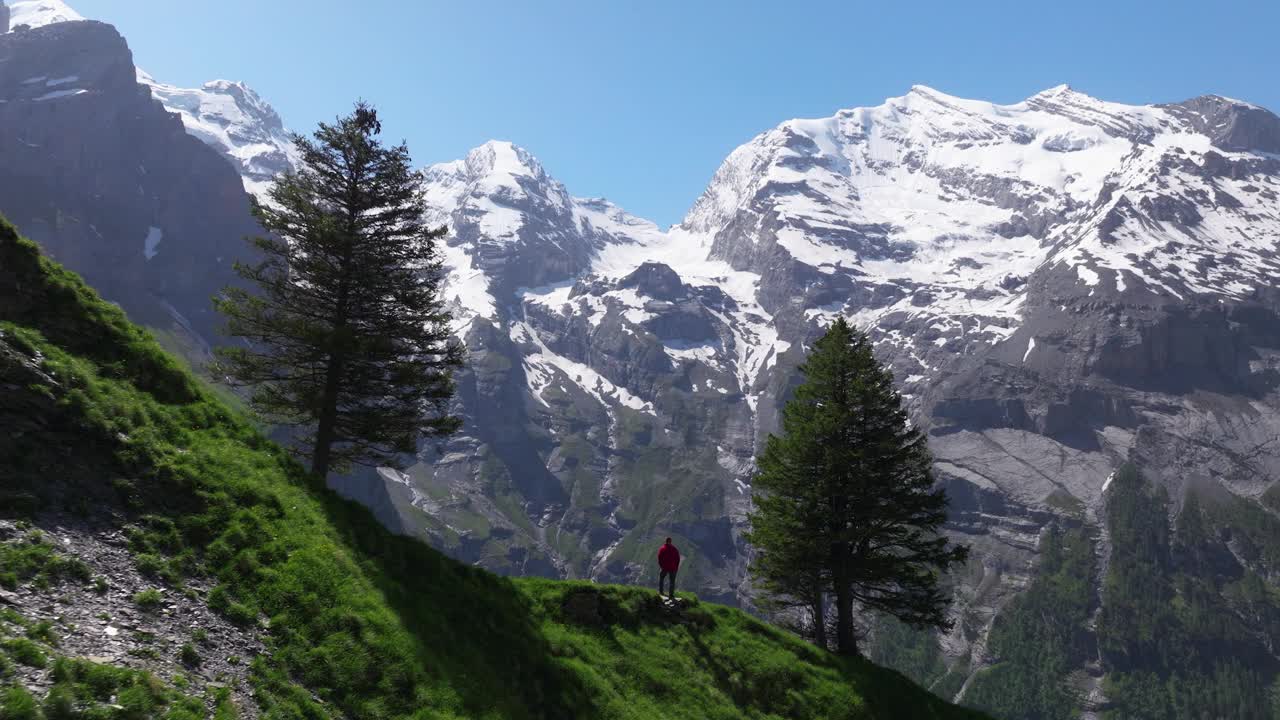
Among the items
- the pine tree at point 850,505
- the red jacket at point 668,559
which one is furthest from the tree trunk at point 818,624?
the red jacket at point 668,559

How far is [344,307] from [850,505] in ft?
73.4

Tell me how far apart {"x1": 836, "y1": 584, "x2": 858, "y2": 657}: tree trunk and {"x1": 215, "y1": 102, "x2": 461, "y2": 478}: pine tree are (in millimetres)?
18053

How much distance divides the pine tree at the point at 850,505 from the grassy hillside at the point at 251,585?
681 cm

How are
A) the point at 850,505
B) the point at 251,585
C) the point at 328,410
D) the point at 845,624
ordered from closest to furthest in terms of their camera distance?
the point at 251,585
the point at 328,410
the point at 845,624
the point at 850,505

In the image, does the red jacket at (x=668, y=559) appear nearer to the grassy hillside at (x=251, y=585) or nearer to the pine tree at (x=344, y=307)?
the grassy hillside at (x=251, y=585)

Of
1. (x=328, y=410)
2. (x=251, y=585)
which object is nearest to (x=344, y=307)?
(x=328, y=410)

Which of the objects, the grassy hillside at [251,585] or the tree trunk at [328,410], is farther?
the tree trunk at [328,410]

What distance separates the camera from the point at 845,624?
1192 inches

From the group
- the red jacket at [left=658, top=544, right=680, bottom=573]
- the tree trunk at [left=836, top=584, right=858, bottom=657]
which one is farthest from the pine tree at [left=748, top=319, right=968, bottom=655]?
the red jacket at [left=658, top=544, right=680, bottom=573]

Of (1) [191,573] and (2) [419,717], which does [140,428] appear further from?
(2) [419,717]

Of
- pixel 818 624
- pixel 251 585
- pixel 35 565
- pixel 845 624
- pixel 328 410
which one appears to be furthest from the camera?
pixel 818 624

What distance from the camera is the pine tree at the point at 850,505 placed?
30422 millimetres

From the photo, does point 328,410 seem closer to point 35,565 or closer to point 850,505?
point 35,565

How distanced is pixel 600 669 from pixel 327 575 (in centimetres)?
864
